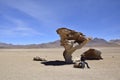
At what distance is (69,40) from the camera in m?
25.0

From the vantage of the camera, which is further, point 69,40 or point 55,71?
point 69,40

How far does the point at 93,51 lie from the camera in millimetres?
30047

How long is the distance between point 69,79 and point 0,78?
407cm

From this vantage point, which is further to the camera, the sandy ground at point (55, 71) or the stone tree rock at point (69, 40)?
the stone tree rock at point (69, 40)

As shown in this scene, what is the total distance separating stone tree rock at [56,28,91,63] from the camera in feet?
80.5

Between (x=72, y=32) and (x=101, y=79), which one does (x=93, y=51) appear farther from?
(x=101, y=79)

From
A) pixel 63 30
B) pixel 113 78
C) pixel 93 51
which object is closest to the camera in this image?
pixel 113 78

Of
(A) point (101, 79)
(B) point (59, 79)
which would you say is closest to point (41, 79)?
(B) point (59, 79)

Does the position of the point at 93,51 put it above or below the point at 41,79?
above

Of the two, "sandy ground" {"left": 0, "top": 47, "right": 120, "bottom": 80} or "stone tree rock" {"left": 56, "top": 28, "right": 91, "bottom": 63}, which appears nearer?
"sandy ground" {"left": 0, "top": 47, "right": 120, "bottom": 80}

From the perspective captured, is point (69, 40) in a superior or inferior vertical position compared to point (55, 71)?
superior

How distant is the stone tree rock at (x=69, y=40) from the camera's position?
2454cm

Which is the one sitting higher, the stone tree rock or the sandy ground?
the stone tree rock

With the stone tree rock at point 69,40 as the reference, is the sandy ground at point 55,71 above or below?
below
